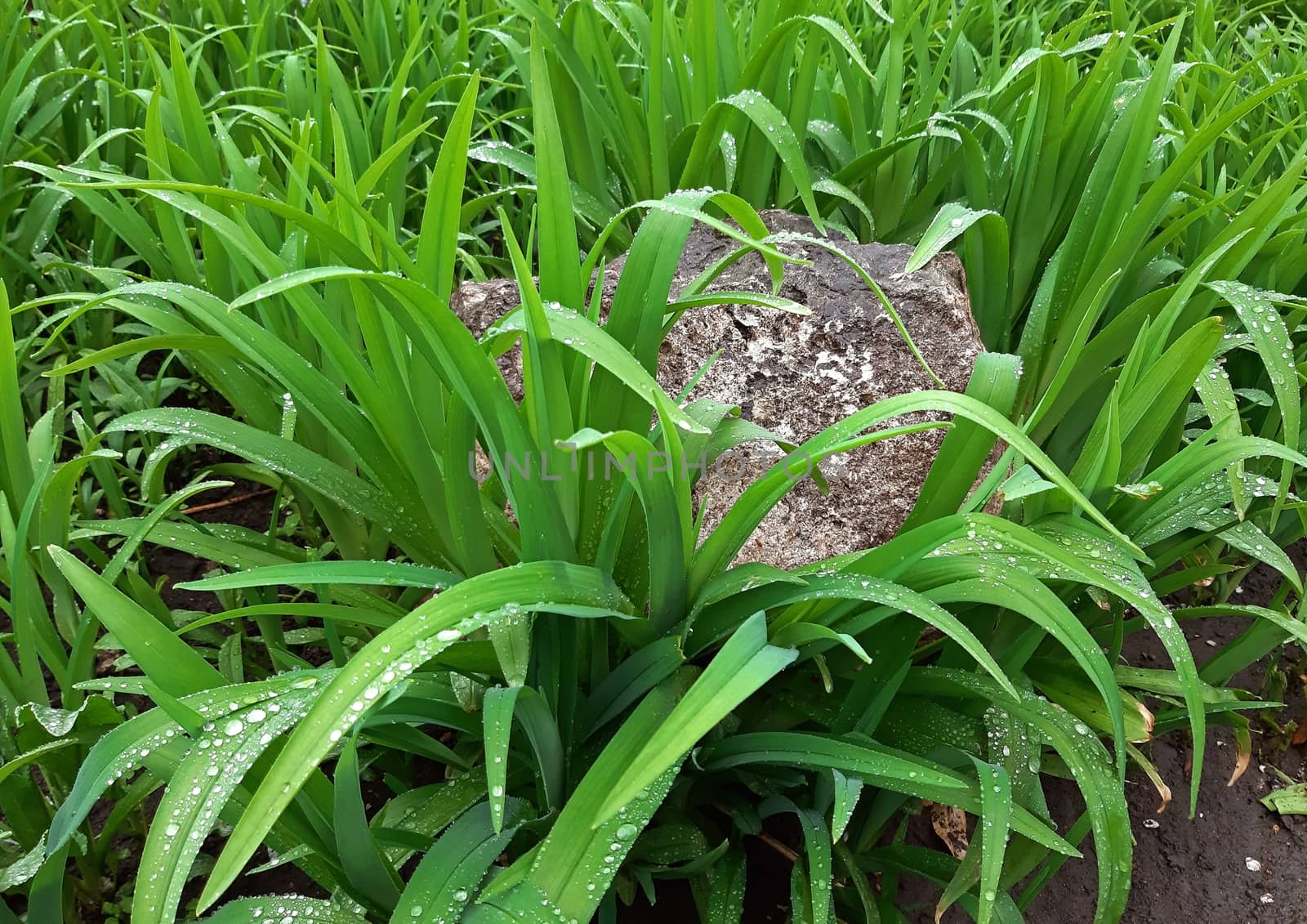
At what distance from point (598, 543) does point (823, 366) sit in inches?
19.1

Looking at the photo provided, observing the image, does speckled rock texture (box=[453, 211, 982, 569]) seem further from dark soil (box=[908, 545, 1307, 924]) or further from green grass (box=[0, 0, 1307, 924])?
dark soil (box=[908, 545, 1307, 924])

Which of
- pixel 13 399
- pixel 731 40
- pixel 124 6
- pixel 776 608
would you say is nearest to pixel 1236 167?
pixel 731 40

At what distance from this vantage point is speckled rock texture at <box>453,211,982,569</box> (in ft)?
3.85

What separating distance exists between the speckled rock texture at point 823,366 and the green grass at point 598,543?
0.39ft

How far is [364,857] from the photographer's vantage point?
2.41 ft

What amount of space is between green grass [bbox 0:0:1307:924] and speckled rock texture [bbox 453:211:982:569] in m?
0.12

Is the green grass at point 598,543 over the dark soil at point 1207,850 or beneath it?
over

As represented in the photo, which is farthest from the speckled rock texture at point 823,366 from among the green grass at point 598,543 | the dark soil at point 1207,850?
the dark soil at point 1207,850

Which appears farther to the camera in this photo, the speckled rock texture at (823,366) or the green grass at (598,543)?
the speckled rock texture at (823,366)

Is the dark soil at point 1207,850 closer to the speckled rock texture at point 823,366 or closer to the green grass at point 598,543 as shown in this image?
the green grass at point 598,543

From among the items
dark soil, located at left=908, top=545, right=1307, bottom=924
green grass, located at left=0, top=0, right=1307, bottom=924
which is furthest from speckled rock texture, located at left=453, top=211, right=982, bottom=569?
dark soil, located at left=908, top=545, right=1307, bottom=924

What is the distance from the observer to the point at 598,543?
95 cm

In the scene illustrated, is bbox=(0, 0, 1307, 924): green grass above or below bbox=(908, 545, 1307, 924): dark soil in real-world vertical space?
above

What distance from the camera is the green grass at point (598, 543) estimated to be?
733 mm
